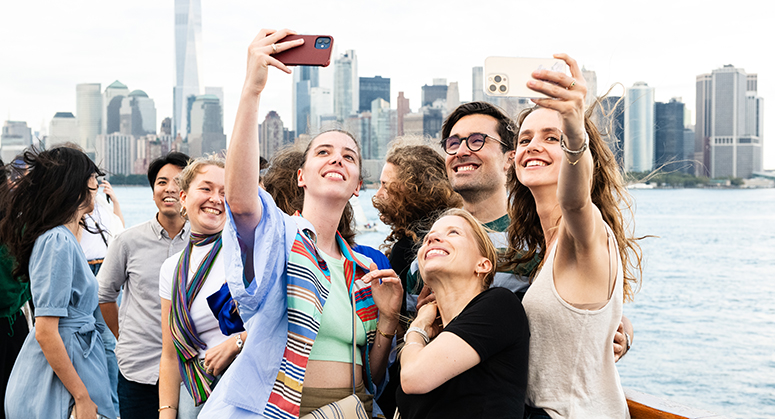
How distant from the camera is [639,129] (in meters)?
3.08

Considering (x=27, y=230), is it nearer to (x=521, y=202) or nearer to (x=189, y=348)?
(x=189, y=348)

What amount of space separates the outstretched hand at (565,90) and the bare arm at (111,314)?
133 inches

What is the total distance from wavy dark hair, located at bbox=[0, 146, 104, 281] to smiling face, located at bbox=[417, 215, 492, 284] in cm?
207

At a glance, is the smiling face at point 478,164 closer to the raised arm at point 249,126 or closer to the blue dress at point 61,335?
the raised arm at point 249,126

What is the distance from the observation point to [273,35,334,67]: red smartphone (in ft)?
6.34

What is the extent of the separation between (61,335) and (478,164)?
2423 millimetres

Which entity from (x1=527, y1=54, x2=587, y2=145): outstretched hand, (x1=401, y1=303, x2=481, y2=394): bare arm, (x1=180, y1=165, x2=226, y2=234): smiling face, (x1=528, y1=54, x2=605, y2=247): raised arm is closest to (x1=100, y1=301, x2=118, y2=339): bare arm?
(x1=180, y1=165, x2=226, y2=234): smiling face

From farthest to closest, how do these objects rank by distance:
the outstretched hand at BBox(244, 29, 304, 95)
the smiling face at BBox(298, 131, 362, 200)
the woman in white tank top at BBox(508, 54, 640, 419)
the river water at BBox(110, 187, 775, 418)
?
the river water at BBox(110, 187, 775, 418) → the smiling face at BBox(298, 131, 362, 200) → the outstretched hand at BBox(244, 29, 304, 95) → the woman in white tank top at BBox(508, 54, 640, 419)

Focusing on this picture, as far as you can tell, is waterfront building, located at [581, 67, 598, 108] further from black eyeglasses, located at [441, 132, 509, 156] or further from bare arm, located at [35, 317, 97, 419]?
bare arm, located at [35, 317, 97, 419]

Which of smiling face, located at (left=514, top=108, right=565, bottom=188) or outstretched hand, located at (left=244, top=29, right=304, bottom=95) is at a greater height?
outstretched hand, located at (left=244, top=29, right=304, bottom=95)

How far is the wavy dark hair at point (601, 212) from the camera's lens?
84.7 inches

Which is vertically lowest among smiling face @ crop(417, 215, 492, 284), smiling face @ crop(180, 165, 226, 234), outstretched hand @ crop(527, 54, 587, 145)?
smiling face @ crop(417, 215, 492, 284)

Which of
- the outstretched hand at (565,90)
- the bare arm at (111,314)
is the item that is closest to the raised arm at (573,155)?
the outstretched hand at (565,90)

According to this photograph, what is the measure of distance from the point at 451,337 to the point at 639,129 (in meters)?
1.79
